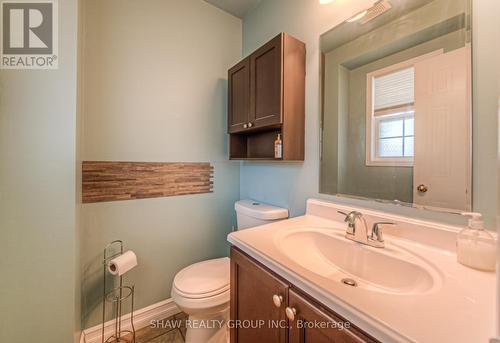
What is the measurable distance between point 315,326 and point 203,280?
834mm

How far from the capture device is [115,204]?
138 cm

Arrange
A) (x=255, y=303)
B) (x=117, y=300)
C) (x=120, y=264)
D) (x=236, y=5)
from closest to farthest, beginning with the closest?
1. (x=255, y=303)
2. (x=120, y=264)
3. (x=117, y=300)
4. (x=236, y=5)

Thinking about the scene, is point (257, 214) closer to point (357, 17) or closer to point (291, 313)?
point (291, 313)

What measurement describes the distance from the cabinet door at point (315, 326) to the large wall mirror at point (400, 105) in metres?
0.63

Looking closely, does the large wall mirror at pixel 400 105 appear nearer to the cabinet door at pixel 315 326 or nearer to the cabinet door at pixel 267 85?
the cabinet door at pixel 267 85

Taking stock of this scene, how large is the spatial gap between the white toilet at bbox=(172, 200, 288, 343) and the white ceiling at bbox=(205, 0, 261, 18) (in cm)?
167

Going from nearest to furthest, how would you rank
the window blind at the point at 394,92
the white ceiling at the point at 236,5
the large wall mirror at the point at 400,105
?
the large wall mirror at the point at 400,105, the window blind at the point at 394,92, the white ceiling at the point at 236,5

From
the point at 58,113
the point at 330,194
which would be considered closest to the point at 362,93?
the point at 330,194

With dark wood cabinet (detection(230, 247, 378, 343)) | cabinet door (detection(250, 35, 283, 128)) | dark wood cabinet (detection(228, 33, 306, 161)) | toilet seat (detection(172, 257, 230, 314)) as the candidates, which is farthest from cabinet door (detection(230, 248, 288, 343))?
cabinet door (detection(250, 35, 283, 128))

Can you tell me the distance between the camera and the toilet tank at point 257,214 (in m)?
1.41

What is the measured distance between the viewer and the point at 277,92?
1236 mm

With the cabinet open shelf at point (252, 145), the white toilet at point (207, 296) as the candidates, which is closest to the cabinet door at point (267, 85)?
the cabinet open shelf at point (252, 145)
